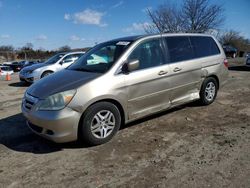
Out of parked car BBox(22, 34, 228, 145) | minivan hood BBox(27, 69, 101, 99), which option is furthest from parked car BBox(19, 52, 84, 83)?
minivan hood BBox(27, 69, 101, 99)

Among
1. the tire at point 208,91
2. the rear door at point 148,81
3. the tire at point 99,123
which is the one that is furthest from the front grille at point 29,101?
the tire at point 208,91

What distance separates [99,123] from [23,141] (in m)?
1.41

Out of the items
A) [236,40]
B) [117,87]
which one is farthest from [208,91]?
[236,40]

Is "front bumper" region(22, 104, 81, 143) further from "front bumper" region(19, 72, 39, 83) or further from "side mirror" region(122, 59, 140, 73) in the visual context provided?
"front bumper" region(19, 72, 39, 83)

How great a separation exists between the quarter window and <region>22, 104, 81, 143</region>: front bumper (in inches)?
60.6

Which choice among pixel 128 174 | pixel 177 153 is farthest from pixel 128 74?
pixel 128 174

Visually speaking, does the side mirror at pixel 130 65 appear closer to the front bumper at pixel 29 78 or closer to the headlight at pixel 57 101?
the headlight at pixel 57 101

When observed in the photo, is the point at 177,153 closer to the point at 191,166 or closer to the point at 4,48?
the point at 191,166

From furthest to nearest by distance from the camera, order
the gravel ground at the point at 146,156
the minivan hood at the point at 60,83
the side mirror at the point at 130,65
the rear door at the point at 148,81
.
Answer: the rear door at the point at 148,81
the side mirror at the point at 130,65
the minivan hood at the point at 60,83
the gravel ground at the point at 146,156

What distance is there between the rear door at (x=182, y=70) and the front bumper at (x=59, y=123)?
220 centimetres

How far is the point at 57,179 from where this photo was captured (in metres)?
3.55

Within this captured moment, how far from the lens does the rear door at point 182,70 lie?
18.7 feet

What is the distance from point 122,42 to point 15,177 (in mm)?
3018

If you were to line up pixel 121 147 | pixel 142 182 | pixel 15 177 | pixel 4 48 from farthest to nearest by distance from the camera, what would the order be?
pixel 4 48
pixel 121 147
pixel 15 177
pixel 142 182
